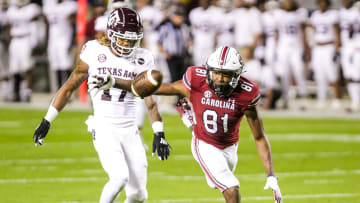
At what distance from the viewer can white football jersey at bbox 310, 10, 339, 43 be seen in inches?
612

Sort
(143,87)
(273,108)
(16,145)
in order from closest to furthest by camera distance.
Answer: (143,87)
(16,145)
(273,108)

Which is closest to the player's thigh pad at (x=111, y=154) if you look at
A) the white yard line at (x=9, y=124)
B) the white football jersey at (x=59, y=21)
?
the white yard line at (x=9, y=124)

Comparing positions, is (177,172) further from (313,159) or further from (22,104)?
(22,104)

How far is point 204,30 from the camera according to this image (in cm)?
1816

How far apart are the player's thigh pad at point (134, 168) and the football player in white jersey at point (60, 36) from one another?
1123 centimetres

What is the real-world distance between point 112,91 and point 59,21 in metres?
11.7

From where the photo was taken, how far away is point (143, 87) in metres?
5.31

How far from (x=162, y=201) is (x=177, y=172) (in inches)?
70.0

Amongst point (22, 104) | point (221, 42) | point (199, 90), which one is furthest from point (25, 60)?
point (199, 90)

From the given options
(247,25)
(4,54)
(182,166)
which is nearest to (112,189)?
(182,166)

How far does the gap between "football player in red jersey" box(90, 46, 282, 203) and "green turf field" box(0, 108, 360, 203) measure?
1.49 meters

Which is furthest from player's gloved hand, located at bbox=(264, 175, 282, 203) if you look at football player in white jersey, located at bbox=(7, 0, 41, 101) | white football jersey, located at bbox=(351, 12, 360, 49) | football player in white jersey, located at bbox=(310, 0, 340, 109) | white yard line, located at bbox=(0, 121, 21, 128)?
football player in white jersey, located at bbox=(7, 0, 41, 101)

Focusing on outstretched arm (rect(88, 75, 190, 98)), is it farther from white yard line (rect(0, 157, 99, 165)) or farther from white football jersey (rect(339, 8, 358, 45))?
white football jersey (rect(339, 8, 358, 45))

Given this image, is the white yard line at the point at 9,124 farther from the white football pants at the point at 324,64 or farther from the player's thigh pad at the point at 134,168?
the player's thigh pad at the point at 134,168
